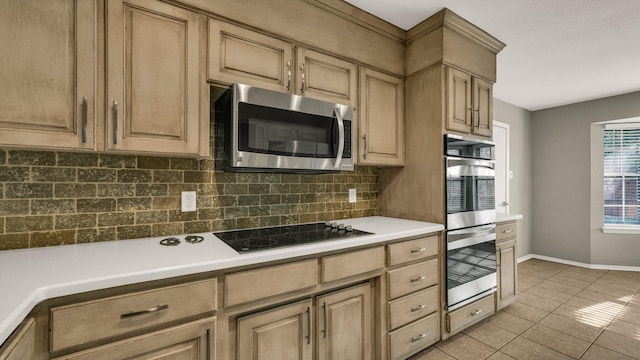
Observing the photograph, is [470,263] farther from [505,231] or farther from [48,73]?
[48,73]

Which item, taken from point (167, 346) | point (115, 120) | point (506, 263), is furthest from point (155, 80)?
point (506, 263)

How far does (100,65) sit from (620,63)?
177 inches

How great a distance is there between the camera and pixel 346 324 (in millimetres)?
1714

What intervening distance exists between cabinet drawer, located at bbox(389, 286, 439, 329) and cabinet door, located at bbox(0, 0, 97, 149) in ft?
6.36

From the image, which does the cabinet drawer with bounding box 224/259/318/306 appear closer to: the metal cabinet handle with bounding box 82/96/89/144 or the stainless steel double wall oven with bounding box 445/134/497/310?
the metal cabinet handle with bounding box 82/96/89/144

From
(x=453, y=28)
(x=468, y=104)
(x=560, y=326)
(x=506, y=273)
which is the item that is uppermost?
(x=453, y=28)

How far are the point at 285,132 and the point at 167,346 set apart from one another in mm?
1176

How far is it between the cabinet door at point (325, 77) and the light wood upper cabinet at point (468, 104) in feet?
2.63

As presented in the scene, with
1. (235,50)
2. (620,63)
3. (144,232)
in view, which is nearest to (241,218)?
(144,232)

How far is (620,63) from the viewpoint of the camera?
118 inches

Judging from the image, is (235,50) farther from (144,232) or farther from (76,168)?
→ (144,232)

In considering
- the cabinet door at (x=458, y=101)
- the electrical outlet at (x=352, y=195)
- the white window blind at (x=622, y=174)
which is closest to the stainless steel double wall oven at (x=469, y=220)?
the cabinet door at (x=458, y=101)

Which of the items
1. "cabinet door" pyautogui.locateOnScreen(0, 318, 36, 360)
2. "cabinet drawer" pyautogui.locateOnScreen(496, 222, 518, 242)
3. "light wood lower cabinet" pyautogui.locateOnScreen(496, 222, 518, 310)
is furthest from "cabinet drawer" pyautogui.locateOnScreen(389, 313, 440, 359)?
"cabinet door" pyautogui.locateOnScreen(0, 318, 36, 360)

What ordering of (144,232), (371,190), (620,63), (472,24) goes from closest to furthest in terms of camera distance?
(144,232)
(472,24)
(371,190)
(620,63)
